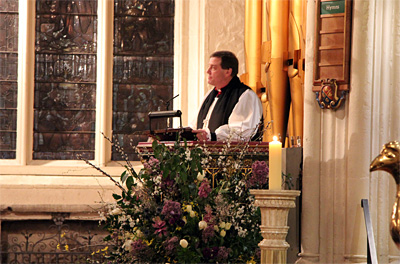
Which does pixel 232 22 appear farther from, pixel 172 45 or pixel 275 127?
pixel 275 127

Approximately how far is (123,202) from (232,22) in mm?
3655

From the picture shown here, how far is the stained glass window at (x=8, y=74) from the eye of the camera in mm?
7957

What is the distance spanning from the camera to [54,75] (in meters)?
8.05

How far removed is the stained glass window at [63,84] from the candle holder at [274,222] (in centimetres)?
518

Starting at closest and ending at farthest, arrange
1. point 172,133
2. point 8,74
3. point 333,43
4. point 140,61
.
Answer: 1. point 333,43
2. point 172,133
3. point 8,74
4. point 140,61

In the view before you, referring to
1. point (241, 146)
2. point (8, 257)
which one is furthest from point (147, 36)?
point (241, 146)

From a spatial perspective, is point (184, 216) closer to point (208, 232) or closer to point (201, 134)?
point (208, 232)

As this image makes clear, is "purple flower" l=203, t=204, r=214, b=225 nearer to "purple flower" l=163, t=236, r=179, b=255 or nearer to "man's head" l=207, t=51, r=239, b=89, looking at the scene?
"purple flower" l=163, t=236, r=179, b=255

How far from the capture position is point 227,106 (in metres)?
5.50

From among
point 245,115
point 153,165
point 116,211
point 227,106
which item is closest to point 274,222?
point 153,165

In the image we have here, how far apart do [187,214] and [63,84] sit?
4.34 meters

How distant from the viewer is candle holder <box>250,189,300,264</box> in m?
2.98

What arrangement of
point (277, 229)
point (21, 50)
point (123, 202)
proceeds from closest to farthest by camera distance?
point (277, 229)
point (123, 202)
point (21, 50)

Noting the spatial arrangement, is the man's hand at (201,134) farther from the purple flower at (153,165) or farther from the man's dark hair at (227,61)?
the man's dark hair at (227,61)
